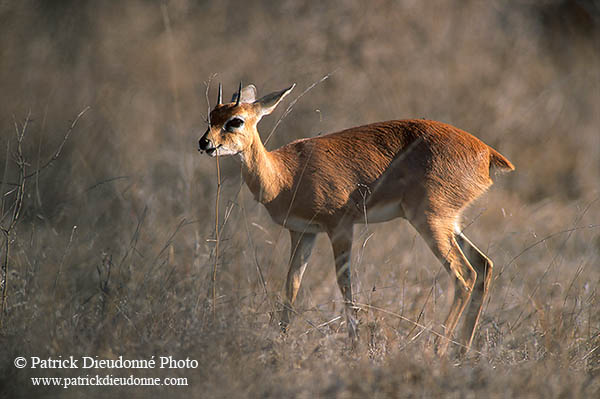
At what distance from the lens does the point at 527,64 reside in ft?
40.9

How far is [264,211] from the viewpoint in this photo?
314 inches

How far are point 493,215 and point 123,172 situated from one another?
496cm

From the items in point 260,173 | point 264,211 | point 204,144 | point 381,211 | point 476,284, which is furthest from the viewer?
point 264,211

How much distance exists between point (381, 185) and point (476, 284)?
1.13 m

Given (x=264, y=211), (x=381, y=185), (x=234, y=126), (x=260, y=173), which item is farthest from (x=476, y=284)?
(x=264, y=211)

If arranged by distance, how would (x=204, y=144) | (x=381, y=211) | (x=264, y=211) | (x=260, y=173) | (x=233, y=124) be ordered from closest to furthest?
1. (x=204, y=144)
2. (x=233, y=124)
3. (x=260, y=173)
4. (x=381, y=211)
5. (x=264, y=211)

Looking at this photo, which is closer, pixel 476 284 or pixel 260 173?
pixel 260 173

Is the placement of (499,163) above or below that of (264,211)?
above

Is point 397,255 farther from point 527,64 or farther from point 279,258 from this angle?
point 527,64

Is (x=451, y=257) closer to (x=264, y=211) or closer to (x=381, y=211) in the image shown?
(x=381, y=211)

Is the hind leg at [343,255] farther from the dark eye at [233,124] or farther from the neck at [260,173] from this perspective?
the dark eye at [233,124]

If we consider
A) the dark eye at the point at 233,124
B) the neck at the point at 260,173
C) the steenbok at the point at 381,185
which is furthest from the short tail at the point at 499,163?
the dark eye at the point at 233,124

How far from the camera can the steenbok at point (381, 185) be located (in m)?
5.23

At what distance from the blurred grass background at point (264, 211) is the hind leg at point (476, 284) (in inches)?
5.8
